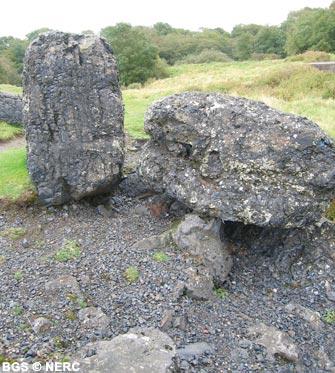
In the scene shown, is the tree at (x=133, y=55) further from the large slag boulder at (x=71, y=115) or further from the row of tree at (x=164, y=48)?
the large slag boulder at (x=71, y=115)

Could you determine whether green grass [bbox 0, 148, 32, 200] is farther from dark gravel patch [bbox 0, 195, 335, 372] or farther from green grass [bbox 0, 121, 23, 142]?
green grass [bbox 0, 121, 23, 142]

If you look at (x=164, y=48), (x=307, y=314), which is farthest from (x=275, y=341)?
(x=164, y=48)

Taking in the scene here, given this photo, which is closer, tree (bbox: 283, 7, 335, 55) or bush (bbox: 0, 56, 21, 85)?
tree (bbox: 283, 7, 335, 55)

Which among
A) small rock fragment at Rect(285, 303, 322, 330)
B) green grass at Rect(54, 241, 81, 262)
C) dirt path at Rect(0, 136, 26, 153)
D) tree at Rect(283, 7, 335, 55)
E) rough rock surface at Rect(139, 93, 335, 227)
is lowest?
small rock fragment at Rect(285, 303, 322, 330)

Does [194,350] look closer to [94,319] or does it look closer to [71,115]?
[94,319]

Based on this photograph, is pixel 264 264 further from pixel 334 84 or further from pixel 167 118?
pixel 334 84

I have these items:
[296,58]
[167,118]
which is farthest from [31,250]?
[296,58]

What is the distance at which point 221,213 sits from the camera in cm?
1100

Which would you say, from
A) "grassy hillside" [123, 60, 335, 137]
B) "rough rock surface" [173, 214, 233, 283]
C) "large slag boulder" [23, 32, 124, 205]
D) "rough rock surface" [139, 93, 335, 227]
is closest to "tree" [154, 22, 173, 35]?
"grassy hillside" [123, 60, 335, 137]

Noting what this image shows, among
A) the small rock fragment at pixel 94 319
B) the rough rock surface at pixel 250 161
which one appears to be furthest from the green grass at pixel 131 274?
the rough rock surface at pixel 250 161

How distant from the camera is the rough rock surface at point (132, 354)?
795 centimetres

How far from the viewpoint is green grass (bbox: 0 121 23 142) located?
71.6ft

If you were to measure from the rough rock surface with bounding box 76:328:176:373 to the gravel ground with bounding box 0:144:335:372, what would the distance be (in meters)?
0.32

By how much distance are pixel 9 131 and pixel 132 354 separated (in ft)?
55.7
